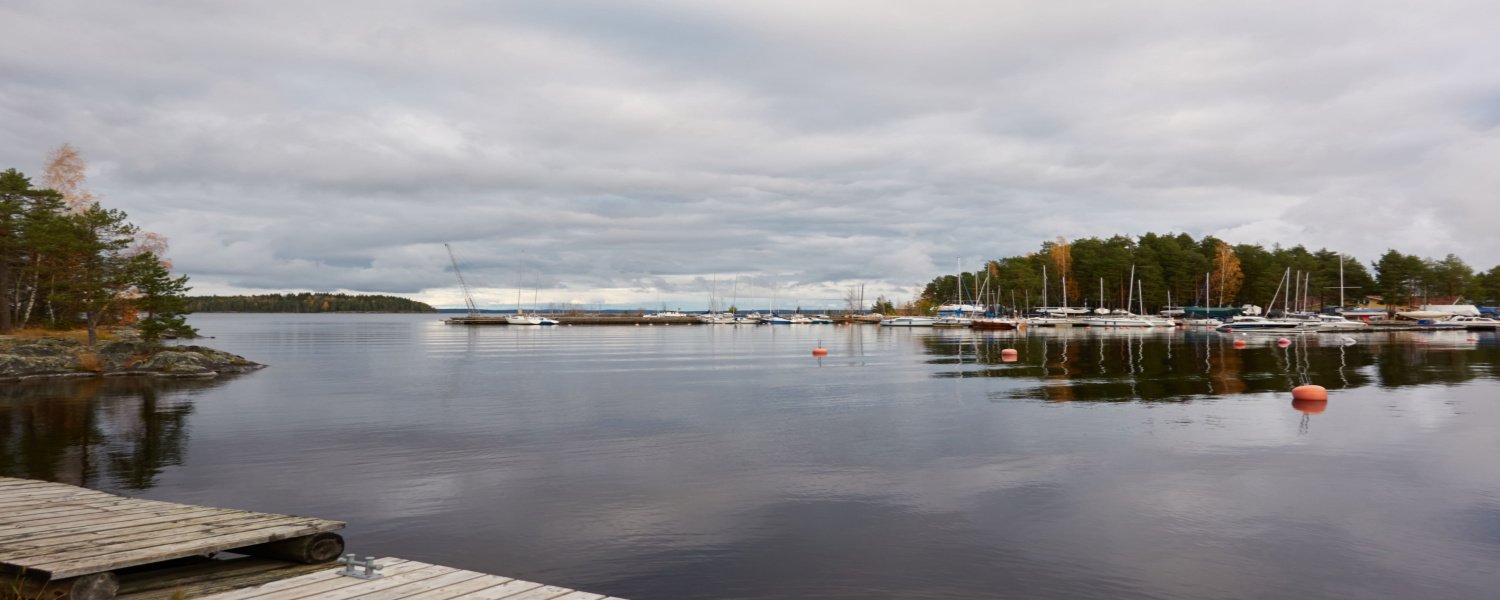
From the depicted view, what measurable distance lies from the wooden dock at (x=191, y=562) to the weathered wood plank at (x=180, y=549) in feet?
0.04

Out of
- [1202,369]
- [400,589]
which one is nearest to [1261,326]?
[1202,369]

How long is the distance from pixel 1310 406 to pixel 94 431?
5368cm

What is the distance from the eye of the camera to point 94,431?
1230 inches

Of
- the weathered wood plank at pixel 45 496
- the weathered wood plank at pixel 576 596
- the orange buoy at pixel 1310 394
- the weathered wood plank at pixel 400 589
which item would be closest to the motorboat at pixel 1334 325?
the orange buoy at pixel 1310 394

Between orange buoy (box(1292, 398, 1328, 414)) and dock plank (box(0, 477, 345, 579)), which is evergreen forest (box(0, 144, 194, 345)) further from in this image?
orange buoy (box(1292, 398, 1328, 414))

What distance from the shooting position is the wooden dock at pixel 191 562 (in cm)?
1069

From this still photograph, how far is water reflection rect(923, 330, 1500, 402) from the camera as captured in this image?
4747 cm

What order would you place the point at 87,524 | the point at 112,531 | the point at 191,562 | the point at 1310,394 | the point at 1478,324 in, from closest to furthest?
the point at 112,531 → the point at 87,524 → the point at 191,562 → the point at 1310,394 → the point at 1478,324

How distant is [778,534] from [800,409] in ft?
72.0

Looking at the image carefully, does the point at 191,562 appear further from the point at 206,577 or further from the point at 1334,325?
the point at 1334,325

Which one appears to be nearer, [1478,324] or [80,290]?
[80,290]

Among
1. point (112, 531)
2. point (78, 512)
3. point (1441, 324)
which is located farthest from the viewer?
point (1441, 324)

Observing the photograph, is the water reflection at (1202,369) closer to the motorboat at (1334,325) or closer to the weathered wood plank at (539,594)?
the weathered wood plank at (539,594)

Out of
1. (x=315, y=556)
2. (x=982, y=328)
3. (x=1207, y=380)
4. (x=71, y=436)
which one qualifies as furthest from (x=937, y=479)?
(x=982, y=328)
